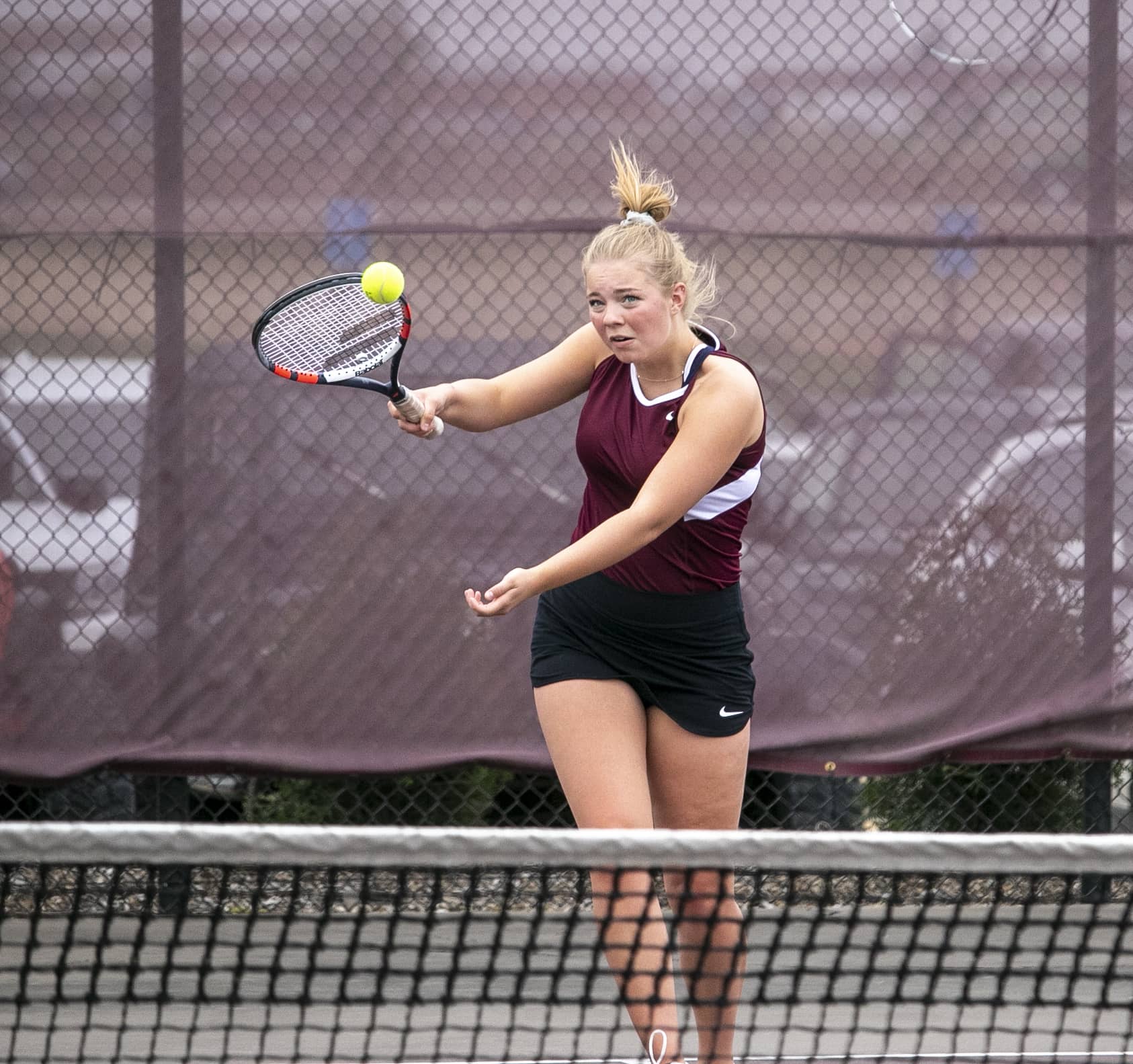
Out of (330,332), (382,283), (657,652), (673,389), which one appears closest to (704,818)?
(657,652)

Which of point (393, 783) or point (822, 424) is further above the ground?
point (822, 424)

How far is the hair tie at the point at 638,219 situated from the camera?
8.22 feet

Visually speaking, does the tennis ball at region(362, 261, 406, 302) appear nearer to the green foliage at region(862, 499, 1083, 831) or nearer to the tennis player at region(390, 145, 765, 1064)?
the tennis player at region(390, 145, 765, 1064)

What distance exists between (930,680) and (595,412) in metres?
1.75

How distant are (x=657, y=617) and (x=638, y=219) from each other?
26.3 inches

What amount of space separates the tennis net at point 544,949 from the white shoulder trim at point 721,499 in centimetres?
58

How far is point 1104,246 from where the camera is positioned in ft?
12.8

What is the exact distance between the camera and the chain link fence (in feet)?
12.5

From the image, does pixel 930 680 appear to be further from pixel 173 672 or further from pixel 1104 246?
pixel 173 672

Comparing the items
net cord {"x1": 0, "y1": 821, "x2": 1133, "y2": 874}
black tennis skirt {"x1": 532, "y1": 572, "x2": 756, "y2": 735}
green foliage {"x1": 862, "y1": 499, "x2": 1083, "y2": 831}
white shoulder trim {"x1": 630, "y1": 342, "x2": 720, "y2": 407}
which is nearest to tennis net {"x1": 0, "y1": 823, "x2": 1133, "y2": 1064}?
net cord {"x1": 0, "y1": 821, "x2": 1133, "y2": 874}

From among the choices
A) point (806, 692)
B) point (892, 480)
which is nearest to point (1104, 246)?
point (892, 480)

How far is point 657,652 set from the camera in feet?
8.13

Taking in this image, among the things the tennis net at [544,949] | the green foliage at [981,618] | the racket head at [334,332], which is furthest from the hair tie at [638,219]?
the green foliage at [981,618]

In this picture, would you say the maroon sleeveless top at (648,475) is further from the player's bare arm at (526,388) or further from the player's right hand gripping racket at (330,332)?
the player's right hand gripping racket at (330,332)
